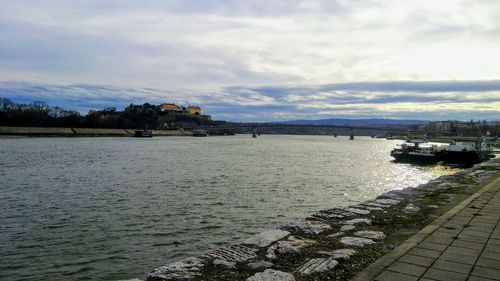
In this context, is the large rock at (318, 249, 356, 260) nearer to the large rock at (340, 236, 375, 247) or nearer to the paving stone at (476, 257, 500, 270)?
the large rock at (340, 236, 375, 247)

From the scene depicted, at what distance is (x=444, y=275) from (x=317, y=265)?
1698 mm

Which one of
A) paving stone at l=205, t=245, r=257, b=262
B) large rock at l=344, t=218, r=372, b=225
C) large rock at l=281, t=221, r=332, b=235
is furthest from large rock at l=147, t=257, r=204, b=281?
large rock at l=344, t=218, r=372, b=225

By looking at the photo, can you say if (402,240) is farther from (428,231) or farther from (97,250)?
(97,250)

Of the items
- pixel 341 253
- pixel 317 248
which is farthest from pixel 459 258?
pixel 317 248

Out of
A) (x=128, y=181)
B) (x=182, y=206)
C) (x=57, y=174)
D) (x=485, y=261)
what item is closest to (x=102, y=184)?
(x=128, y=181)

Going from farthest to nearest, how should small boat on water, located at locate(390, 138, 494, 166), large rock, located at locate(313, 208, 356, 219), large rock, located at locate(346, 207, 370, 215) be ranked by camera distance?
small boat on water, located at locate(390, 138, 494, 166) → large rock, located at locate(346, 207, 370, 215) → large rock, located at locate(313, 208, 356, 219)

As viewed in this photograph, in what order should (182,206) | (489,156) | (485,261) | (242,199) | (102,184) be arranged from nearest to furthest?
1. (485,261)
2. (182,206)
3. (242,199)
4. (102,184)
5. (489,156)

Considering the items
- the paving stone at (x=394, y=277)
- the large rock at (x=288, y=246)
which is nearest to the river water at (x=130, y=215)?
the large rock at (x=288, y=246)

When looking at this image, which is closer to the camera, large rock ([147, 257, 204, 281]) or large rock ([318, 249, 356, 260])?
large rock ([147, 257, 204, 281])

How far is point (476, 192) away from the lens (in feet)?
44.5

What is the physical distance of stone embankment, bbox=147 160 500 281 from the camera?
18.6 ft

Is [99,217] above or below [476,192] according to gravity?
below

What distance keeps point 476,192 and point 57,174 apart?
26144 mm

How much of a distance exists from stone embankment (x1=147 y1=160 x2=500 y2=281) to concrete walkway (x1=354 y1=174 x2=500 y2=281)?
33cm
